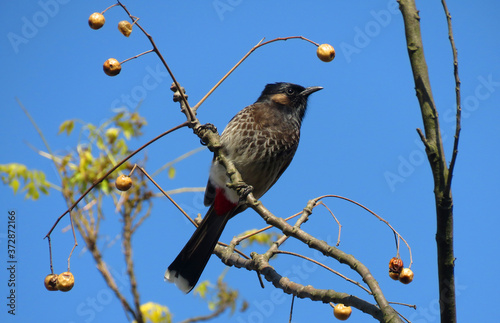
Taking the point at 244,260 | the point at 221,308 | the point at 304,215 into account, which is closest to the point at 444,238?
the point at 304,215

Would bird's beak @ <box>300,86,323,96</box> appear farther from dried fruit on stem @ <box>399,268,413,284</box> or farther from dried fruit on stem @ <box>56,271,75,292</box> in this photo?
dried fruit on stem @ <box>56,271,75,292</box>

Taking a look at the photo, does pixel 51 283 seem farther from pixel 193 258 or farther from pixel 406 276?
pixel 406 276

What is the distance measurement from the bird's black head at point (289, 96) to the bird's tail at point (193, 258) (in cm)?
102

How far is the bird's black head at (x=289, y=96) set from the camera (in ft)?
13.0

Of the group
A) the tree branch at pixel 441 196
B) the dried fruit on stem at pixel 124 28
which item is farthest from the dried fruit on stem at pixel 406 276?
the dried fruit on stem at pixel 124 28

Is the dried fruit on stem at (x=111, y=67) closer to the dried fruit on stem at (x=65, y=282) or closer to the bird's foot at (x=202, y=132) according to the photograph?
the bird's foot at (x=202, y=132)

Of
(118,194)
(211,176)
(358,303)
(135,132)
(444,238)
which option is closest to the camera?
(444,238)

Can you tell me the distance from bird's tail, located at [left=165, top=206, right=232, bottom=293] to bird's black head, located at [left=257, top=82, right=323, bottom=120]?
3.36ft

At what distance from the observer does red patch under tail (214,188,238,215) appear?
11.8 ft

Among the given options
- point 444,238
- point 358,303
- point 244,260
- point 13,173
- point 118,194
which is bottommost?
point 358,303

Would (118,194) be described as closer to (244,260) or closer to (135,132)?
(135,132)

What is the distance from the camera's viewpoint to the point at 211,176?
360cm

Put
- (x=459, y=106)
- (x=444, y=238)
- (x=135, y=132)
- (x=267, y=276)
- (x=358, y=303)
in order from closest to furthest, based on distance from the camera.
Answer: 1. (x=459, y=106)
2. (x=444, y=238)
3. (x=358, y=303)
4. (x=267, y=276)
5. (x=135, y=132)

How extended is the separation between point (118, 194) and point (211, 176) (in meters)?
0.84
